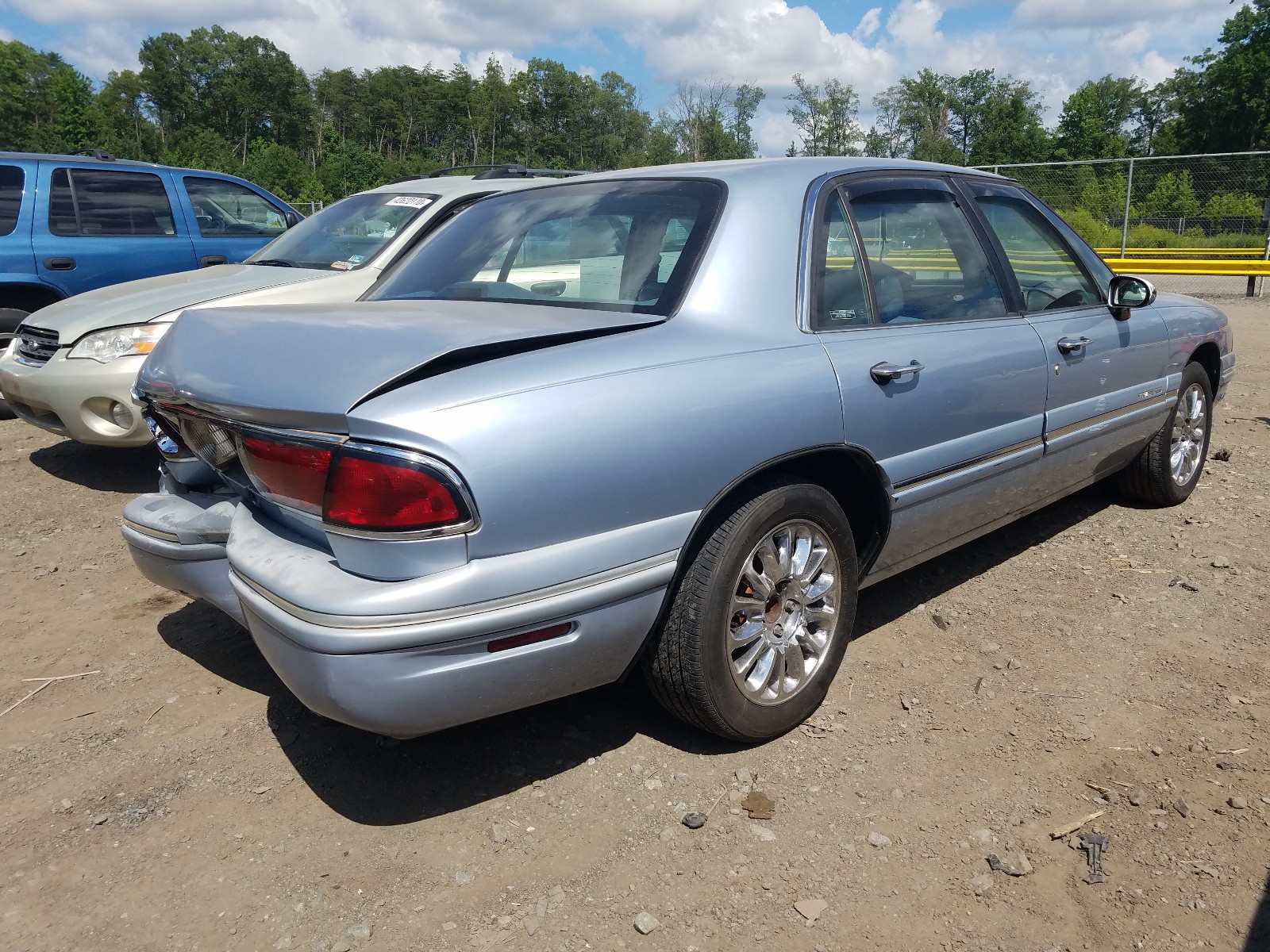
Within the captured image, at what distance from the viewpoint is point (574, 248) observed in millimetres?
3031

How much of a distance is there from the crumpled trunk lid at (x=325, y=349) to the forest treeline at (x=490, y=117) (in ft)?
83.2

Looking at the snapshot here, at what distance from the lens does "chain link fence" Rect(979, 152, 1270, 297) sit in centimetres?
1694

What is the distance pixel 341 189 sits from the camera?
54.8 metres

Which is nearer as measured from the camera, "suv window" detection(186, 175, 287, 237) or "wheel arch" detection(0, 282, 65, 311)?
"wheel arch" detection(0, 282, 65, 311)

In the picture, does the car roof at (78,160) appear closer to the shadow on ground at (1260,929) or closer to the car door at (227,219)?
the car door at (227,219)

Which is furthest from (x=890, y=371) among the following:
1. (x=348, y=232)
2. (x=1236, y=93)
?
(x=1236, y=93)

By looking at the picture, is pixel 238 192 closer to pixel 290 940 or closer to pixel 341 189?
pixel 290 940

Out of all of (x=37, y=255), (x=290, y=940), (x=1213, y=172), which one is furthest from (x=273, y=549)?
(x=1213, y=172)

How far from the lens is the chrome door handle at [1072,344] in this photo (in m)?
3.65

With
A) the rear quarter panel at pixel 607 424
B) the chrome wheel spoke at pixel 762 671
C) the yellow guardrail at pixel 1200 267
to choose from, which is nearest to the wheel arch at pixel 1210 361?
the rear quarter panel at pixel 607 424

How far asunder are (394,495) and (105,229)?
21.5ft

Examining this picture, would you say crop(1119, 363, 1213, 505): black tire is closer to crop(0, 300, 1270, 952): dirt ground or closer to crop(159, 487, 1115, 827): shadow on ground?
crop(0, 300, 1270, 952): dirt ground

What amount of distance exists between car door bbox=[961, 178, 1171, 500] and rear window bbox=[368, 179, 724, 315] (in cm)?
142

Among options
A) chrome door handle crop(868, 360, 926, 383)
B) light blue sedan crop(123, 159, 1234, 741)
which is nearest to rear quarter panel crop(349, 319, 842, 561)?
light blue sedan crop(123, 159, 1234, 741)
